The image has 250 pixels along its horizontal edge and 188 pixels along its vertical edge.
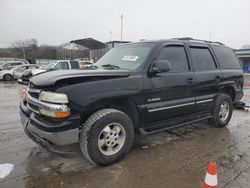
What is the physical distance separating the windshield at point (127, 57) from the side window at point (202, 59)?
1.12 metres

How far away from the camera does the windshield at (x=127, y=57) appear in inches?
139

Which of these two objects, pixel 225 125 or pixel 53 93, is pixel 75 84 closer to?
A: pixel 53 93

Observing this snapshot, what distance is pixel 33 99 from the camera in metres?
2.91

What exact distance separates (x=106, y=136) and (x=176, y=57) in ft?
6.74

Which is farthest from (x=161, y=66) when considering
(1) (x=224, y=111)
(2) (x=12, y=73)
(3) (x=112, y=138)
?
(2) (x=12, y=73)

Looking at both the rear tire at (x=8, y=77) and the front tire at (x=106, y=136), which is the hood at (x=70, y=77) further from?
the rear tire at (x=8, y=77)

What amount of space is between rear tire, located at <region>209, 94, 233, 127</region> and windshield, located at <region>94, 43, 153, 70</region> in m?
2.21

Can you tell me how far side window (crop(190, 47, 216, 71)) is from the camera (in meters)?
4.23

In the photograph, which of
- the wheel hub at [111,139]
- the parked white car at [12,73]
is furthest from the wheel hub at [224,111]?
the parked white car at [12,73]

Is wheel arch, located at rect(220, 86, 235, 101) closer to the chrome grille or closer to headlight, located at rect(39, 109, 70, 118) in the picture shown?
headlight, located at rect(39, 109, 70, 118)

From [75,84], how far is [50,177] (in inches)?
51.0

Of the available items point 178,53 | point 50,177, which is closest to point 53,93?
point 50,177

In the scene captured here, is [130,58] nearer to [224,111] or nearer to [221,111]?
[221,111]

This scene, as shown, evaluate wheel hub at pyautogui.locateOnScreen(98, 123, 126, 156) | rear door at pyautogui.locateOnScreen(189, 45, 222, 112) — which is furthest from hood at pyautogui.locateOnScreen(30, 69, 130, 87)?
rear door at pyautogui.locateOnScreen(189, 45, 222, 112)
